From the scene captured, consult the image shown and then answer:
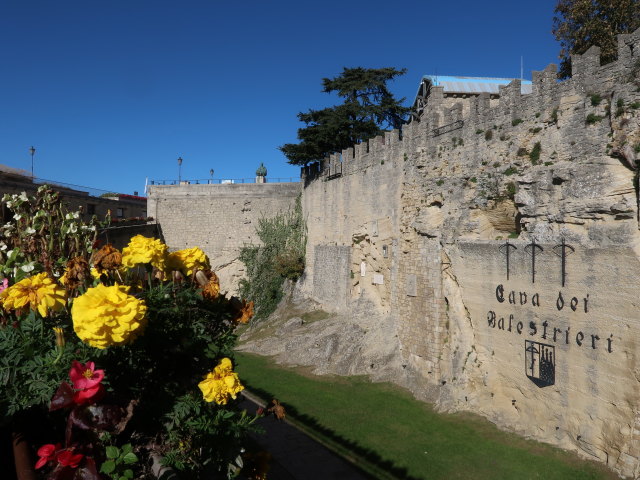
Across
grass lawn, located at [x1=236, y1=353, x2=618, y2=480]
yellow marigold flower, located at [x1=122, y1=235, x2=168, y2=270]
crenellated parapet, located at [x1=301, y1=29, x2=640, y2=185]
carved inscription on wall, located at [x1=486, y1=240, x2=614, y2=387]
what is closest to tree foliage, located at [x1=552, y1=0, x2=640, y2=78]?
crenellated parapet, located at [x1=301, y1=29, x2=640, y2=185]

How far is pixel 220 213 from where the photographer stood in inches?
1021

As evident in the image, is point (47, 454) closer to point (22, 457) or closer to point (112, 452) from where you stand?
point (22, 457)

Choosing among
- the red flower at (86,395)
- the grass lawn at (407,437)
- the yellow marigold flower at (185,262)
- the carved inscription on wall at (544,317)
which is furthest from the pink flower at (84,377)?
the carved inscription on wall at (544,317)

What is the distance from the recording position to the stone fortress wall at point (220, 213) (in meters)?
25.4

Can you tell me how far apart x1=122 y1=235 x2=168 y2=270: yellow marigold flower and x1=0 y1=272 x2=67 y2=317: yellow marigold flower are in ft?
1.66

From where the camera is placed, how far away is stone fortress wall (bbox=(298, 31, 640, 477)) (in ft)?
28.6

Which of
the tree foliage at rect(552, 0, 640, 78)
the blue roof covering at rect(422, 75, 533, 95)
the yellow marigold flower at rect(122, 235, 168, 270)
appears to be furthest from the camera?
the blue roof covering at rect(422, 75, 533, 95)

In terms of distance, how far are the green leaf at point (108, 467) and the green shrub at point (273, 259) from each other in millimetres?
20573

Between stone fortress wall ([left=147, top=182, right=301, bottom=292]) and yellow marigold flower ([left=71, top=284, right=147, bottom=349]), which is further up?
stone fortress wall ([left=147, top=182, right=301, bottom=292])

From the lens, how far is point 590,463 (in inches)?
346

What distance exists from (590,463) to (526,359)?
2206 mm

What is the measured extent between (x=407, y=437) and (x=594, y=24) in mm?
13995

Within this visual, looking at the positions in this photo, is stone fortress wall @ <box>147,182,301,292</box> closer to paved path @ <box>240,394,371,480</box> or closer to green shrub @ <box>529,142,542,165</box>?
green shrub @ <box>529,142,542,165</box>

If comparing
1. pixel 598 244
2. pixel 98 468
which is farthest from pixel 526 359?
pixel 98 468
